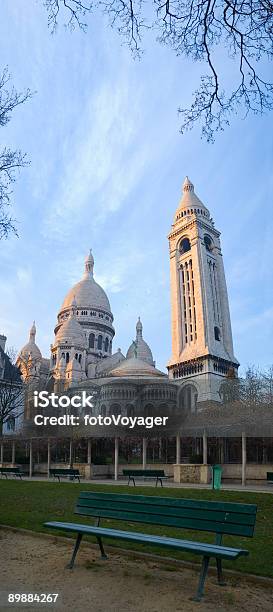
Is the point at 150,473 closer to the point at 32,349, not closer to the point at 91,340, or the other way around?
the point at 91,340

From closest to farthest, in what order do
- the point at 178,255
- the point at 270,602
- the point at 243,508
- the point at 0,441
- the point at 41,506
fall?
the point at 270,602, the point at 243,508, the point at 41,506, the point at 0,441, the point at 178,255

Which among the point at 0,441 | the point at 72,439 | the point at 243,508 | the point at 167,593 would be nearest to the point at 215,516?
the point at 243,508

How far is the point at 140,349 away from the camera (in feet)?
306

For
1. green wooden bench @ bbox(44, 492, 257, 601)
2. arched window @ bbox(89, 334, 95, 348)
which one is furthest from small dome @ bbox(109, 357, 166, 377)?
green wooden bench @ bbox(44, 492, 257, 601)

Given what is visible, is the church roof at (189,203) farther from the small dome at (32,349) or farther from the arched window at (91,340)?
the small dome at (32,349)

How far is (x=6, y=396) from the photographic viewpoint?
44438mm

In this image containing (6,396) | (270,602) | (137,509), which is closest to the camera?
(270,602)

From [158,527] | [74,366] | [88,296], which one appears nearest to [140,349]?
[88,296]

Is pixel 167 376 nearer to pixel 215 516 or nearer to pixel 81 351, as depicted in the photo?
pixel 81 351

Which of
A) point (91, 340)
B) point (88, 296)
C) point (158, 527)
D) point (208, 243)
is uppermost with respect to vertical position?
point (208, 243)

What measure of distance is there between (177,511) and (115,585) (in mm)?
1268

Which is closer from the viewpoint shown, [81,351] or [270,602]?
[270,602]

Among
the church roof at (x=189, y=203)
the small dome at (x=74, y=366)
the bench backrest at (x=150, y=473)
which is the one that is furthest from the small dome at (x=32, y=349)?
the bench backrest at (x=150, y=473)

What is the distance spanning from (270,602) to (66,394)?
6708 cm
